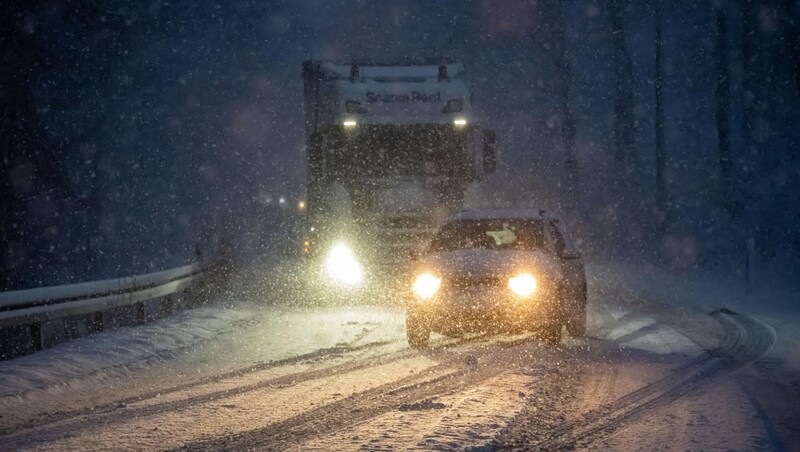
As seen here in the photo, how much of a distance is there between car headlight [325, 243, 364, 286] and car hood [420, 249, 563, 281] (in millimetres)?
8663

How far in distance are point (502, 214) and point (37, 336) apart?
20.2ft

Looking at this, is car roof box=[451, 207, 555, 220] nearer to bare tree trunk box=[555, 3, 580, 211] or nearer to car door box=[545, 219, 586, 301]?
car door box=[545, 219, 586, 301]

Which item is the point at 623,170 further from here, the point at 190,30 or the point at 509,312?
the point at 509,312

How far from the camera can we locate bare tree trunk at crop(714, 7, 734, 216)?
2728 centimetres

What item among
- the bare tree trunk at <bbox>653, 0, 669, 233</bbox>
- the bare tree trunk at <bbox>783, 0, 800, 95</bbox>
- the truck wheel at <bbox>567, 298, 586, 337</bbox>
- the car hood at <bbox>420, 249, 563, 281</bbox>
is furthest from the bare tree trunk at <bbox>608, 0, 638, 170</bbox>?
the car hood at <bbox>420, 249, 563, 281</bbox>

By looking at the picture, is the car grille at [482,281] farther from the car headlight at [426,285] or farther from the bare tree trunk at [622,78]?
the bare tree trunk at [622,78]

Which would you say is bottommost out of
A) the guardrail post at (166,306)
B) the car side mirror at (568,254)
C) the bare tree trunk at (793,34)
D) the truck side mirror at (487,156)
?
the guardrail post at (166,306)

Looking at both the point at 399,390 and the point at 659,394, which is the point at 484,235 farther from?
the point at 659,394

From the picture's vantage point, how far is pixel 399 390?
24.5 ft

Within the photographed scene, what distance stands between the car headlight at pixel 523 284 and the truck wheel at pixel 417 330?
3.73 ft

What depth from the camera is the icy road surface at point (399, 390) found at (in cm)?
576

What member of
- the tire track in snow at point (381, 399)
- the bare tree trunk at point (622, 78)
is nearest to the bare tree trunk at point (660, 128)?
the bare tree trunk at point (622, 78)

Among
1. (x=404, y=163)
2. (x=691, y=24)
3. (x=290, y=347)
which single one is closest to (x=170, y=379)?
(x=290, y=347)

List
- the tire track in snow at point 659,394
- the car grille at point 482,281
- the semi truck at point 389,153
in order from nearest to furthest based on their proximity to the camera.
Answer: the tire track in snow at point 659,394, the car grille at point 482,281, the semi truck at point 389,153
